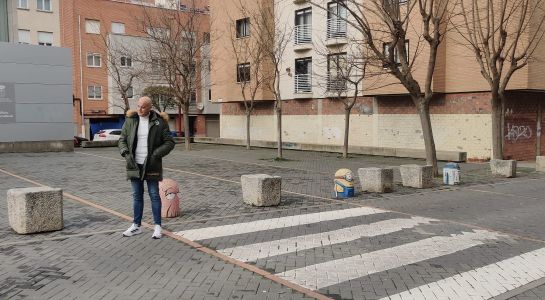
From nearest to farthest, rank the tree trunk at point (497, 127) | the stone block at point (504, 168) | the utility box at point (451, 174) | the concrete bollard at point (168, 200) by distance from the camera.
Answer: the concrete bollard at point (168, 200)
the utility box at point (451, 174)
the stone block at point (504, 168)
the tree trunk at point (497, 127)

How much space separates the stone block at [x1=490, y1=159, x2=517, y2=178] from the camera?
50.2 ft

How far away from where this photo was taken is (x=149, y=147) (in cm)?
698

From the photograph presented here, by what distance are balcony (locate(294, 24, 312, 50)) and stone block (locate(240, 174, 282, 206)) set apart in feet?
68.4

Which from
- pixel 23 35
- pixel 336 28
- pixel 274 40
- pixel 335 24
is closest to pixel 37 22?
pixel 23 35

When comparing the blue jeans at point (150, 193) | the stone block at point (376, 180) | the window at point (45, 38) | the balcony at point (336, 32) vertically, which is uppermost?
the window at point (45, 38)

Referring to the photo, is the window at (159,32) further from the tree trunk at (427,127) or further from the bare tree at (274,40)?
the tree trunk at (427,127)

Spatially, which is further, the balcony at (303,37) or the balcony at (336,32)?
the balcony at (303,37)

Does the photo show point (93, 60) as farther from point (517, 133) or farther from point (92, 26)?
point (517, 133)

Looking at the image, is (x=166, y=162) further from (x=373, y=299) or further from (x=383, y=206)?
(x=373, y=299)

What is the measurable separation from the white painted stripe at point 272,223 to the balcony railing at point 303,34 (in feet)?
70.3

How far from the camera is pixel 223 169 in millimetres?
17328

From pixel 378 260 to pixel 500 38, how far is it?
12.3m

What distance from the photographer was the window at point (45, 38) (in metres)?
47.2

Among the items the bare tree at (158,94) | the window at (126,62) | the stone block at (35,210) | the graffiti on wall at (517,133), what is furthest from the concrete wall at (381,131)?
the stone block at (35,210)
